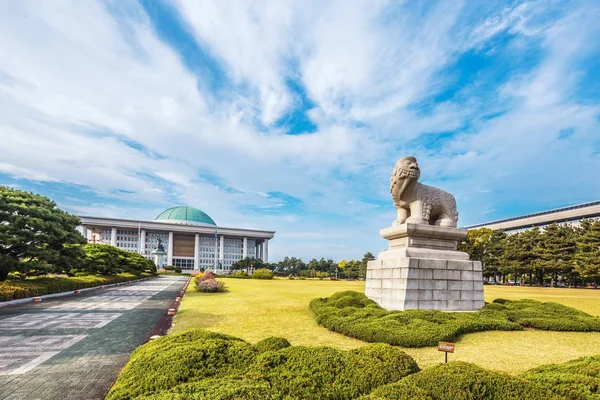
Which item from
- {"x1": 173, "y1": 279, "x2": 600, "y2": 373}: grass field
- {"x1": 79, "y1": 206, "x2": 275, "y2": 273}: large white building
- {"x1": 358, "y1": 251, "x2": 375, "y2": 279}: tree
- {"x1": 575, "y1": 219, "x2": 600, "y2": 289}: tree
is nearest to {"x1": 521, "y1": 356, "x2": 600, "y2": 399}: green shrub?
{"x1": 173, "y1": 279, "x2": 600, "y2": 373}: grass field

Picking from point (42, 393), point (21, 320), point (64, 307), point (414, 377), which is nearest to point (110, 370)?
point (42, 393)

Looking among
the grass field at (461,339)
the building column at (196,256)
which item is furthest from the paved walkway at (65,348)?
the building column at (196,256)

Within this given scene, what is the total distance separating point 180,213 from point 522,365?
99.6 metres

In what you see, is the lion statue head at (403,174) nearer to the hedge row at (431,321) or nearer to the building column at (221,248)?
the hedge row at (431,321)

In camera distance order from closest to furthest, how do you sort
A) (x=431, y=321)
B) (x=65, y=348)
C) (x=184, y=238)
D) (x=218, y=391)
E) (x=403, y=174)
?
(x=218, y=391)
(x=65, y=348)
(x=431, y=321)
(x=403, y=174)
(x=184, y=238)

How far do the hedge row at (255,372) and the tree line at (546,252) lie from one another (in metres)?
36.2

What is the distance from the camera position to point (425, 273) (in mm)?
9062

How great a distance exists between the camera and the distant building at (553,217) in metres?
57.0

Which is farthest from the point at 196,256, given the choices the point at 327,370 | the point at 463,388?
the point at 463,388

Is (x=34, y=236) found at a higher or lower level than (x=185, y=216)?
lower


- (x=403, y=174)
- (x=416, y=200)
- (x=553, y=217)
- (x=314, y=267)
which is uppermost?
(x=553, y=217)

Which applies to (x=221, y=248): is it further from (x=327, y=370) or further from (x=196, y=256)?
(x=327, y=370)

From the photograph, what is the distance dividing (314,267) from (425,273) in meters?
58.2

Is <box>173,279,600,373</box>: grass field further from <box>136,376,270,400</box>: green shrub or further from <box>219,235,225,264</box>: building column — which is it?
<box>219,235,225,264</box>: building column
